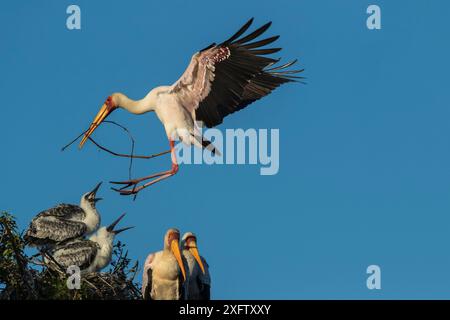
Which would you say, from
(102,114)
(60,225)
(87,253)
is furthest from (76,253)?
(102,114)

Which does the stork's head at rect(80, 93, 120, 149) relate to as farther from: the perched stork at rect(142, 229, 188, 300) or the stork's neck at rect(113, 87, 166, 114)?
the perched stork at rect(142, 229, 188, 300)

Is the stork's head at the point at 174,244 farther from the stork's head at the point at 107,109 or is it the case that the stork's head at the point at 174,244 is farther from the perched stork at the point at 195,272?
the stork's head at the point at 107,109

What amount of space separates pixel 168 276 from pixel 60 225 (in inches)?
76.7

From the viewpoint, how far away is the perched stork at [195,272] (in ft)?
65.8

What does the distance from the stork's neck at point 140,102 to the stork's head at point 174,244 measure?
1.71 meters

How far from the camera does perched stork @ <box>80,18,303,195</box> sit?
743 inches

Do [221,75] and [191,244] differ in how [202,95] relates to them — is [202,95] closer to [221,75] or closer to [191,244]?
[221,75]

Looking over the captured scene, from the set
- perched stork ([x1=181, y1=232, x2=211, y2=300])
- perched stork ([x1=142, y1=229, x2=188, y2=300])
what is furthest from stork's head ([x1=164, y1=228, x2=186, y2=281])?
perched stork ([x1=181, y1=232, x2=211, y2=300])

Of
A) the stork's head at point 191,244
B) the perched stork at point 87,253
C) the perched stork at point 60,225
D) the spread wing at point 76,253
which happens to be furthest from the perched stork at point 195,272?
the perched stork at point 60,225

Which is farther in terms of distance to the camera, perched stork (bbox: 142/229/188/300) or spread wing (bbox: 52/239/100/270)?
spread wing (bbox: 52/239/100/270)

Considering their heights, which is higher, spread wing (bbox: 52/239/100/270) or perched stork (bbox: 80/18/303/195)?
perched stork (bbox: 80/18/303/195)

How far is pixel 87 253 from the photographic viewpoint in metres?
20.1

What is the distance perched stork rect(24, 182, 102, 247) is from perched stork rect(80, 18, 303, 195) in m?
1.34
